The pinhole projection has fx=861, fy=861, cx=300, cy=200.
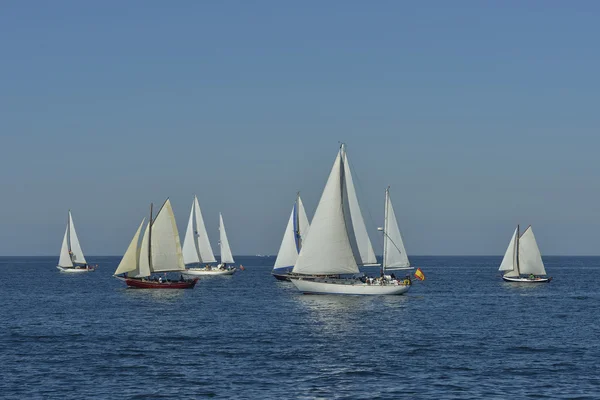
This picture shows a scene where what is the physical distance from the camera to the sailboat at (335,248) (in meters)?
99.6

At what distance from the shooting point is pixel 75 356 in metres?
56.0

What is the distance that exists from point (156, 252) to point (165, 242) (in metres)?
1.82

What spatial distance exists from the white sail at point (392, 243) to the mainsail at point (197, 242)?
243ft

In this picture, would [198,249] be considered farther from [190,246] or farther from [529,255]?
[529,255]

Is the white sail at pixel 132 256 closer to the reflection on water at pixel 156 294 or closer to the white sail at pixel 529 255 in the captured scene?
the reflection on water at pixel 156 294

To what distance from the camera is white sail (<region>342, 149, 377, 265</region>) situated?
338 ft

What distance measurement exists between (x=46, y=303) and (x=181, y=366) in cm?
5857

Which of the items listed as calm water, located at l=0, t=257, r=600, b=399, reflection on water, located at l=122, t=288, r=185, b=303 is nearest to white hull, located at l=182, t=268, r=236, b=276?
reflection on water, located at l=122, t=288, r=185, b=303

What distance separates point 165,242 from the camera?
384 feet

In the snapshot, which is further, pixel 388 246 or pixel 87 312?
pixel 388 246

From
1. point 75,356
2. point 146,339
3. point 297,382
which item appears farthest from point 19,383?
point 146,339

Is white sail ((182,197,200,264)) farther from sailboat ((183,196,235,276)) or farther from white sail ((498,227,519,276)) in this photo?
white sail ((498,227,519,276))

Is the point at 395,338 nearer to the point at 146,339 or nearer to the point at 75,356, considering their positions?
the point at 146,339

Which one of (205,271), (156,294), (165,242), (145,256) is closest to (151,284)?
(156,294)
